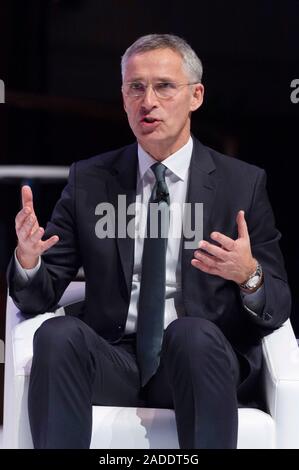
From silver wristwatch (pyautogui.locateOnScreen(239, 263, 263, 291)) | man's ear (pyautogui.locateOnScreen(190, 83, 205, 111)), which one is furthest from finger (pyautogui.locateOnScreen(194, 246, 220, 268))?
man's ear (pyautogui.locateOnScreen(190, 83, 205, 111))

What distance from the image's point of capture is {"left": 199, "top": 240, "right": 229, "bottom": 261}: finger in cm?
200

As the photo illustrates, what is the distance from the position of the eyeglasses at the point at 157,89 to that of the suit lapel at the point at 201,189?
0.18m

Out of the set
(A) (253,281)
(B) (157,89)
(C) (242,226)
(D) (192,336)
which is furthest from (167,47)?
(D) (192,336)

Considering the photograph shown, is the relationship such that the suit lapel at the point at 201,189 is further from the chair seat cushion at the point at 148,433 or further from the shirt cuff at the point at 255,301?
the chair seat cushion at the point at 148,433

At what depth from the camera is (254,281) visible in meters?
2.12

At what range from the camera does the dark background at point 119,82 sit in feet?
9.84

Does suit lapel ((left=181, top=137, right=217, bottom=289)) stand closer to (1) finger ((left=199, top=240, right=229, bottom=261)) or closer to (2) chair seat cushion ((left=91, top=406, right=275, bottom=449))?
(1) finger ((left=199, top=240, right=229, bottom=261))

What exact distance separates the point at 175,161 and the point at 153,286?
0.35 m

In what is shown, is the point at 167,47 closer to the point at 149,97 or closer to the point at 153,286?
the point at 149,97

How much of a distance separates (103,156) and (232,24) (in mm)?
848

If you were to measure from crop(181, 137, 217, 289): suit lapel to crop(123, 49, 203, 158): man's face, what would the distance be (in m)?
0.10

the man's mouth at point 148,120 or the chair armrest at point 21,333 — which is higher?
the man's mouth at point 148,120

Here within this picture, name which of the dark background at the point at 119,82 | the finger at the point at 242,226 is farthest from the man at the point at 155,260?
the dark background at the point at 119,82
